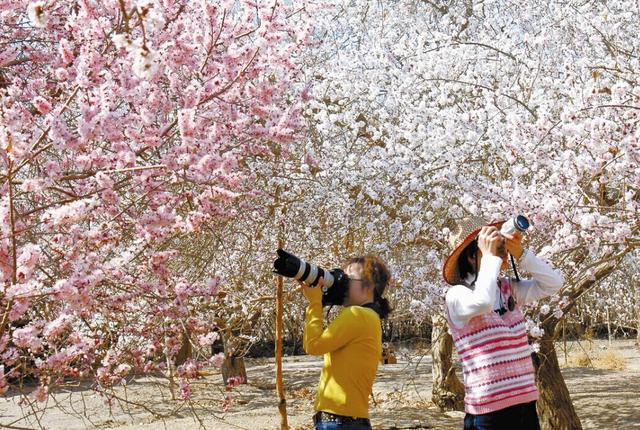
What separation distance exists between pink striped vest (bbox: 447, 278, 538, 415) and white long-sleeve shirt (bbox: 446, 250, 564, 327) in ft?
Answer: 0.19

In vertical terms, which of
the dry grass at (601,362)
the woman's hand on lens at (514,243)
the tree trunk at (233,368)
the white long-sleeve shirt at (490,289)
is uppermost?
the woman's hand on lens at (514,243)

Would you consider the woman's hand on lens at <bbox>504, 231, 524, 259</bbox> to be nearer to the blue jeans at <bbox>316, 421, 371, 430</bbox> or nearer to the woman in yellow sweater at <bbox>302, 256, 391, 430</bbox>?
the woman in yellow sweater at <bbox>302, 256, 391, 430</bbox>

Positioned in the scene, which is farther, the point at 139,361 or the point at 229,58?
the point at 139,361

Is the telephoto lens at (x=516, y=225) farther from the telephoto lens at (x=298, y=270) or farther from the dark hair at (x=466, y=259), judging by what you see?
the telephoto lens at (x=298, y=270)

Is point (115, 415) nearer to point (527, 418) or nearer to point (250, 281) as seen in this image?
point (250, 281)

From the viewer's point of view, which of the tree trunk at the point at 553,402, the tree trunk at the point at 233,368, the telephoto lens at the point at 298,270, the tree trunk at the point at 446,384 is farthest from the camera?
the tree trunk at the point at 233,368

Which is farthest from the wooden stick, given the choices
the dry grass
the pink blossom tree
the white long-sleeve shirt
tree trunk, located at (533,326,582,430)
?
the dry grass

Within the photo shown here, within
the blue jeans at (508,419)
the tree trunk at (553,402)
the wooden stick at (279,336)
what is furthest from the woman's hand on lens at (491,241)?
the tree trunk at (553,402)

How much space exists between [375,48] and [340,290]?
4466 millimetres

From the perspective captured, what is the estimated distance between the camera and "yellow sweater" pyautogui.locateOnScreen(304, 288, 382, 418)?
3.15 meters

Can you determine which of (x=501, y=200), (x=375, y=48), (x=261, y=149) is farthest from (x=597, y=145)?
(x=375, y=48)

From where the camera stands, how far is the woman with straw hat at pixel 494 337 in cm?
288

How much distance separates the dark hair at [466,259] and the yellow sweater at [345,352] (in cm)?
38

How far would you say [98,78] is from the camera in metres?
3.21
